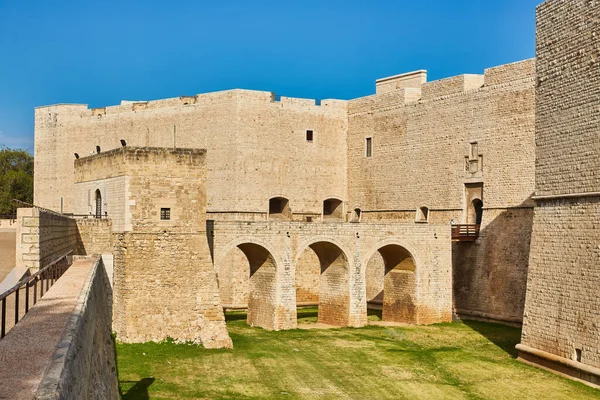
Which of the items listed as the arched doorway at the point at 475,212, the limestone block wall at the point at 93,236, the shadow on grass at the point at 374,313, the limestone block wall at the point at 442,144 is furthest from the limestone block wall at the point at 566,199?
the limestone block wall at the point at 93,236

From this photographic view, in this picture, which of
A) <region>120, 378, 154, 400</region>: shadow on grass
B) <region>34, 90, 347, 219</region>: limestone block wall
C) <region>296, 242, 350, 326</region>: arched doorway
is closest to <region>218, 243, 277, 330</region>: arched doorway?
<region>296, 242, 350, 326</region>: arched doorway

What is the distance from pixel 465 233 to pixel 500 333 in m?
4.61

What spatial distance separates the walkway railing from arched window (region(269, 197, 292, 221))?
6998 mm

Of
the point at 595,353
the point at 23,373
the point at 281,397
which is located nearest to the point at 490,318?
the point at 595,353

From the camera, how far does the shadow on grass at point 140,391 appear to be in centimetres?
1319

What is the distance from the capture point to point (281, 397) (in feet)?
47.2

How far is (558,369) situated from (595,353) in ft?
3.85

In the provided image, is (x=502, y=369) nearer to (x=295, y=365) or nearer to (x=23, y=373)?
(x=295, y=365)

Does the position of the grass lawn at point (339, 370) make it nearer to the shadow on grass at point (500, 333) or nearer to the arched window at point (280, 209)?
the shadow on grass at point (500, 333)

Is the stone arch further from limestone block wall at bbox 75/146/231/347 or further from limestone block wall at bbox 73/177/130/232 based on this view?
limestone block wall at bbox 73/177/130/232

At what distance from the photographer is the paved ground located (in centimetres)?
1305

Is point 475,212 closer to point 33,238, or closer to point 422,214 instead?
point 422,214

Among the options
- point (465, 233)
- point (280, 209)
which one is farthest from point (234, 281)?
point (465, 233)

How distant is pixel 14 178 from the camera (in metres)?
48.5
